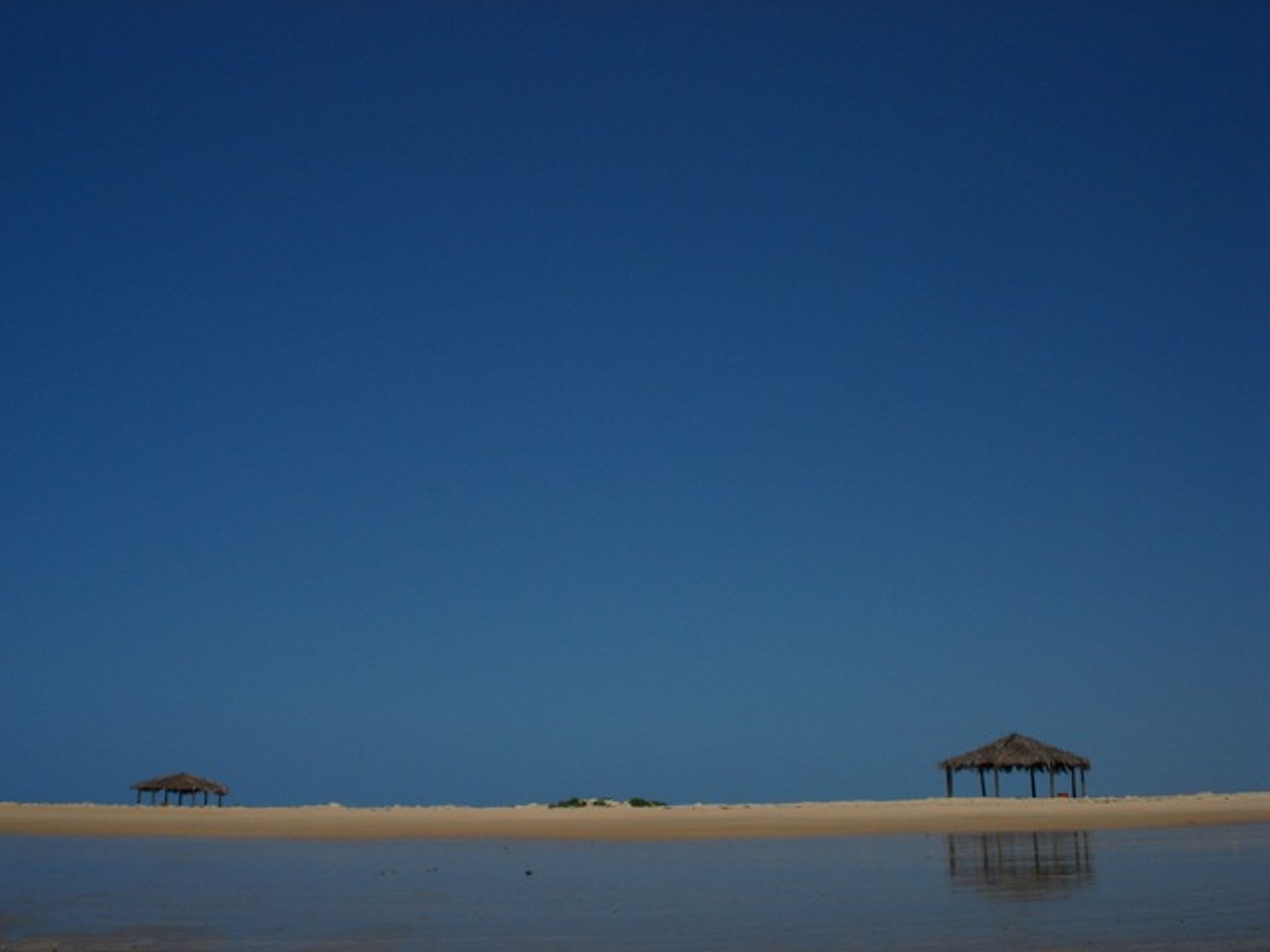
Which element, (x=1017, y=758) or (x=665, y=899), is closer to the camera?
(x=665, y=899)

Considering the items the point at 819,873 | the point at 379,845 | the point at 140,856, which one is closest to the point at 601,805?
the point at 379,845

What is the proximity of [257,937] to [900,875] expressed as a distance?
31.6 feet

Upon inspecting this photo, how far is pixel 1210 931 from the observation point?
11.0 m

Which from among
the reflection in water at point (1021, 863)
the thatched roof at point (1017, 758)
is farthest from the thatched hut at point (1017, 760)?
the reflection in water at point (1021, 863)

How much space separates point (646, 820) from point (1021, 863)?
26.3 meters

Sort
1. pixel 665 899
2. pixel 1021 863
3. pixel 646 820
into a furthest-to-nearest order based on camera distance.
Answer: pixel 646 820 → pixel 1021 863 → pixel 665 899

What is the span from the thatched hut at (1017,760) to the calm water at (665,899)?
37.0 metres

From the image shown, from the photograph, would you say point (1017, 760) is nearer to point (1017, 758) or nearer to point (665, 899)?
point (1017, 758)

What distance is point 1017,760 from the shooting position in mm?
61656

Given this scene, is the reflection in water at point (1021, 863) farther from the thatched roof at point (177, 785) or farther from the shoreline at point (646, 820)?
the thatched roof at point (177, 785)

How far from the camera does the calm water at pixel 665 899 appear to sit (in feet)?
36.5

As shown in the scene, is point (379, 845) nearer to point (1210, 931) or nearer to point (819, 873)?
point (819, 873)

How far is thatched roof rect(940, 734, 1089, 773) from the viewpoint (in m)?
61.8

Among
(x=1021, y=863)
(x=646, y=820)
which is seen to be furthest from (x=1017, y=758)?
(x=1021, y=863)
